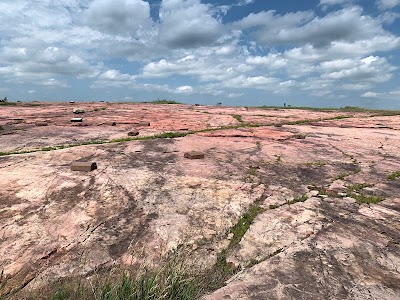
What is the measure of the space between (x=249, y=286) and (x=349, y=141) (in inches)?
274

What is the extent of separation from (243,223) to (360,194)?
2058 mm

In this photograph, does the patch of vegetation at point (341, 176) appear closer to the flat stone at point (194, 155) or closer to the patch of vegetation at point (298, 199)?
the patch of vegetation at point (298, 199)

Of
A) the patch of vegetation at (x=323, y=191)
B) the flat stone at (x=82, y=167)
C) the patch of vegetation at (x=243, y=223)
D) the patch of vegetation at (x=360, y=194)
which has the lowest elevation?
the patch of vegetation at (x=243, y=223)

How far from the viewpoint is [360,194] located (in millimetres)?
5035

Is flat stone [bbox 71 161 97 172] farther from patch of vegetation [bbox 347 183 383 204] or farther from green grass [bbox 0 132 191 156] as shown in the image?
patch of vegetation [bbox 347 183 383 204]

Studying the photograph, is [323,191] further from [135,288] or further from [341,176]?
[135,288]

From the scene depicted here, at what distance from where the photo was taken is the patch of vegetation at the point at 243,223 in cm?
382

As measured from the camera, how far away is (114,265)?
3279mm

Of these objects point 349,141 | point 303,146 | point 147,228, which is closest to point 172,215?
point 147,228

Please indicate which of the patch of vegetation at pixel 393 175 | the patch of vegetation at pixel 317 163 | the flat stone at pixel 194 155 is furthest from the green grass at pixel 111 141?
the patch of vegetation at pixel 393 175

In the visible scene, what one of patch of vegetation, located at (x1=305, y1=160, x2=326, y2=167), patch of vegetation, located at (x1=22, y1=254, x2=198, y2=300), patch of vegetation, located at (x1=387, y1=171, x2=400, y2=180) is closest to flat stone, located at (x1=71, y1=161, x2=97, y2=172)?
patch of vegetation, located at (x1=22, y1=254, x2=198, y2=300)

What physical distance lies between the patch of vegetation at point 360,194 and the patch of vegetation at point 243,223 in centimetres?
148

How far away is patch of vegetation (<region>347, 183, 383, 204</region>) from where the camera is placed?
4.80 m

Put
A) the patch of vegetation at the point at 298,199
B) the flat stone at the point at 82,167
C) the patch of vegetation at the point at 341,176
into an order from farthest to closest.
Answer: the patch of vegetation at the point at 341,176 → the flat stone at the point at 82,167 → the patch of vegetation at the point at 298,199
